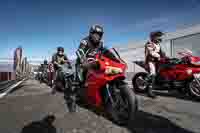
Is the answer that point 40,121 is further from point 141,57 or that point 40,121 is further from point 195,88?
point 141,57

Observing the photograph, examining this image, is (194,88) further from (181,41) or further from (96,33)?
(181,41)

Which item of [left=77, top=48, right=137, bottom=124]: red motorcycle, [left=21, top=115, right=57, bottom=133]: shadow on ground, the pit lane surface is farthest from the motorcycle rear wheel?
[left=21, top=115, right=57, bottom=133]: shadow on ground

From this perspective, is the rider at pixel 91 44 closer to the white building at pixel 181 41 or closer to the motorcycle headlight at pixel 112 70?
the motorcycle headlight at pixel 112 70

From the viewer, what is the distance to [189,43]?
1269cm

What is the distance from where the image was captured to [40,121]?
298 centimetres

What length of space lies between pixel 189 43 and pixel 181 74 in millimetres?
9512

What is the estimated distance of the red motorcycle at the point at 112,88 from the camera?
2557 millimetres

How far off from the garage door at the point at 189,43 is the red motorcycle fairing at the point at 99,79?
10985mm

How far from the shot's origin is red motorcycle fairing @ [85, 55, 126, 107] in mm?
2674

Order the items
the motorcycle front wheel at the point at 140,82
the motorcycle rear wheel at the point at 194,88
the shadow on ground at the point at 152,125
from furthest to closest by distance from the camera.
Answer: the motorcycle front wheel at the point at 140,82
the motorcycle rear wheel at the point at 194,88
the shadow on ground at the point at 152,125

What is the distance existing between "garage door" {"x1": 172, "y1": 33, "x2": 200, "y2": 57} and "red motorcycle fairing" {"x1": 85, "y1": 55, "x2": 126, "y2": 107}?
11.0 meters

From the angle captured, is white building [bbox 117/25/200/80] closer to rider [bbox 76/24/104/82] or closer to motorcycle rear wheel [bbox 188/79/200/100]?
motorcycle rear wheel [bbox 188/79/200/100]

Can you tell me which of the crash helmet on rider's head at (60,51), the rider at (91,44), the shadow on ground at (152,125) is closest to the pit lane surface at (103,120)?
the shadow on ground at (152,125)

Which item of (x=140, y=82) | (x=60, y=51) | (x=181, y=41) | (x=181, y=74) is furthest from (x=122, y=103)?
(x=181, y=41)
